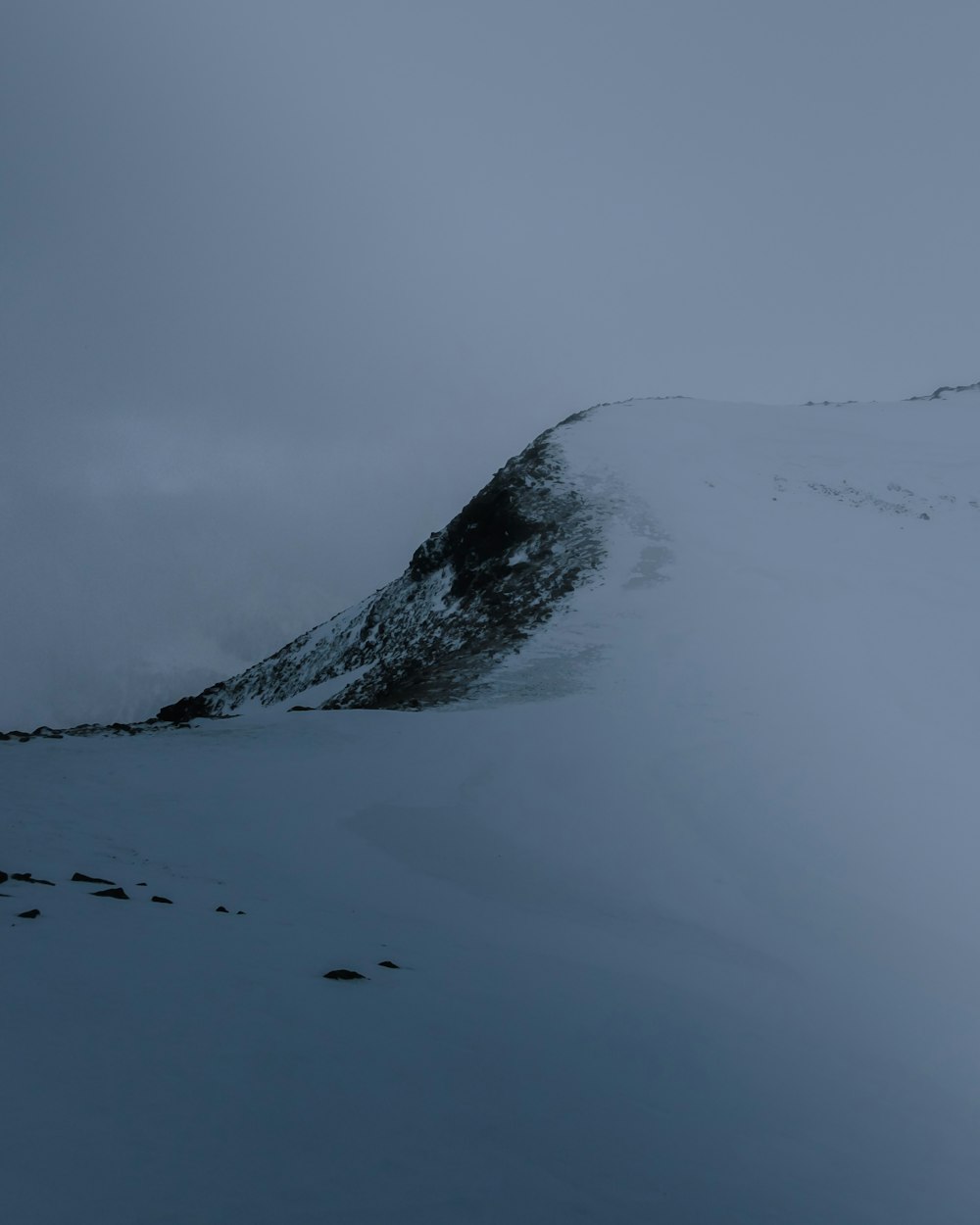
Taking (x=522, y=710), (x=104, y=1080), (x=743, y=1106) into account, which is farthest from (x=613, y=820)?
(x=104, y=1080)

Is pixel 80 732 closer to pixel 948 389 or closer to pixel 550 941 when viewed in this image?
pixel 550 941

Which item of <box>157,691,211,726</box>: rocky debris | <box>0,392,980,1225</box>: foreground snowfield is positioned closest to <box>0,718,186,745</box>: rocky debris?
<box>0,392,980,1225</box>: foreground snowfield

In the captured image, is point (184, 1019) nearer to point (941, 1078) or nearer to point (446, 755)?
→ point (941, 1078)

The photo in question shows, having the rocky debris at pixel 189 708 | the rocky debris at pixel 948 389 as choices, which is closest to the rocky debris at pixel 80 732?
the rocky debris at pixel 189 708

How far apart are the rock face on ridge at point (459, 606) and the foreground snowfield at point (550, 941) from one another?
2.19 meters

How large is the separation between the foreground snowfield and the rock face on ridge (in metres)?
2.19

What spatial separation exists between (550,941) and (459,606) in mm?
18559

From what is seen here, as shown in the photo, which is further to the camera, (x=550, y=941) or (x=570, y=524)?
(x=570, y=524)

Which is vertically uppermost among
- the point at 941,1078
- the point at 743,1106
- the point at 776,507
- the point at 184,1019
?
the point at 776,507

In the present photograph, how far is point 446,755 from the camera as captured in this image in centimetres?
1405

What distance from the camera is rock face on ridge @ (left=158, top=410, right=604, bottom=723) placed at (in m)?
22.3

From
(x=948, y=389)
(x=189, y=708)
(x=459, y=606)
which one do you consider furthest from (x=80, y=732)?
(x=948, y=389)

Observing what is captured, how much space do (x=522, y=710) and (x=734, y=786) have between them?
4742mm

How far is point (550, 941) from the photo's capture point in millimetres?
8234
